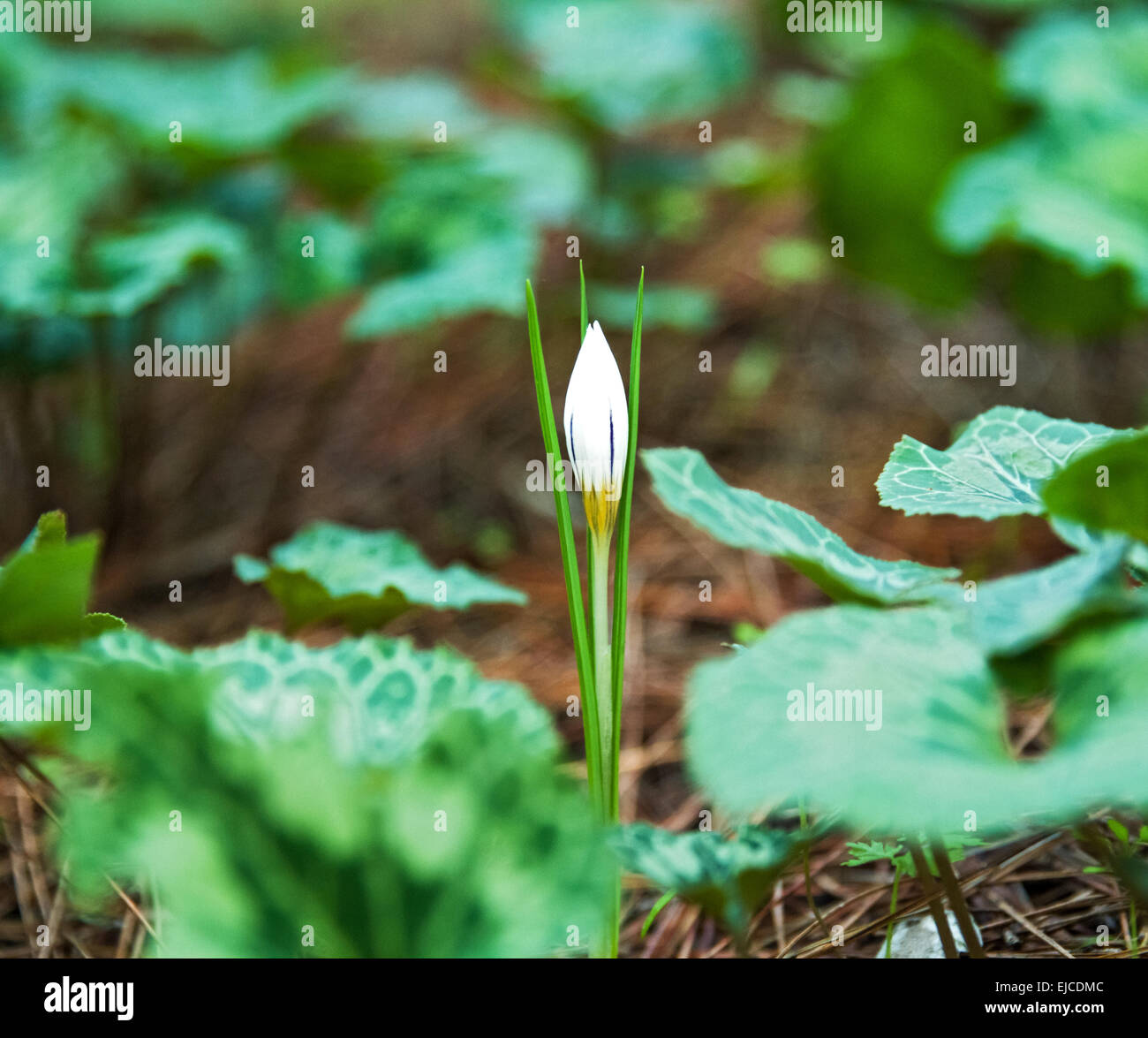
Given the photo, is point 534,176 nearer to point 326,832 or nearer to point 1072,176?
point 1072,176

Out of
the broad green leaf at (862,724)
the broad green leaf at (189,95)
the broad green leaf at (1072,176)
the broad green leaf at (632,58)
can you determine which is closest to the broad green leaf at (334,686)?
the broad green leaf at (862,724)

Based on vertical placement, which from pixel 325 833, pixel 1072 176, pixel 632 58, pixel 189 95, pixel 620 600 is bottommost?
pixel 325 833

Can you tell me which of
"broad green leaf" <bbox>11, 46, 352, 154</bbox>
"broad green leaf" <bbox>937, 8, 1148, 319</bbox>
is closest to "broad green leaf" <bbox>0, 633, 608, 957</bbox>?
"broad green leaf" <bbox>937, 8, 1148, 319</bbox>

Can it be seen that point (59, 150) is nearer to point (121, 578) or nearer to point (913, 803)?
point (121, 578)

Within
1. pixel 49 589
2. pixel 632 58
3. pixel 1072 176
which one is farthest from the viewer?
pixel 632 58

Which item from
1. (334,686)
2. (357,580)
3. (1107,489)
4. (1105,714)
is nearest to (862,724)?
(1105,714)

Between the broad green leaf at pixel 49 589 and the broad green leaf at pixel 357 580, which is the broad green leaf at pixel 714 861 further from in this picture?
the broad green leaf at pixel 49 589
